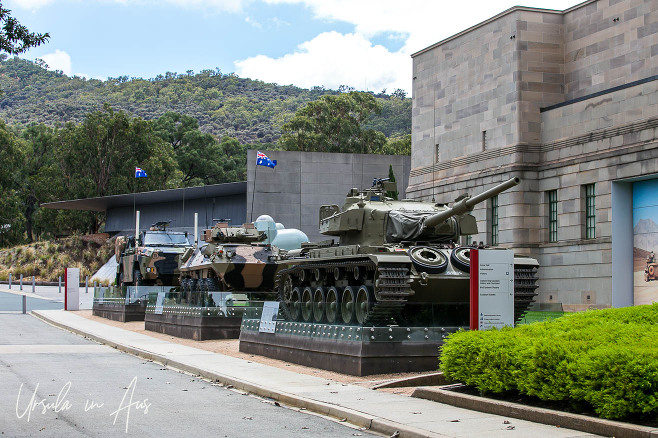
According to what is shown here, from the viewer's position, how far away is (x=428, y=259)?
57.3 ft

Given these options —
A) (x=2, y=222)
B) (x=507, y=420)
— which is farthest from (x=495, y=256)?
(x=2, y=222)

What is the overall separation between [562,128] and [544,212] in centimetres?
307

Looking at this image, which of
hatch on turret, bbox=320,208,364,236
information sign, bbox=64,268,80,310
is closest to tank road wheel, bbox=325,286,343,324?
hatch on turret, bbox=320,208,364,236

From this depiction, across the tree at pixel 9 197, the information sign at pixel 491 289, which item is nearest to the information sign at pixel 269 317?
the information sign at pixel 491 289

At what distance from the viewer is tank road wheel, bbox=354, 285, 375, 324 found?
17500 mm

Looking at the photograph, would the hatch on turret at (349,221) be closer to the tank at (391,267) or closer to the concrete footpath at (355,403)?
the tank at (391,267)

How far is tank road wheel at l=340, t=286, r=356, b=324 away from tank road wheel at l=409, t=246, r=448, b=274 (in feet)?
5.51

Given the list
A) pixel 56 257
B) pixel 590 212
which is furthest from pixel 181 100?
pixel 590 212

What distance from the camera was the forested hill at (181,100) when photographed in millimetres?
137250

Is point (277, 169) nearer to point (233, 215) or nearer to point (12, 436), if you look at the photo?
point (233, 215)

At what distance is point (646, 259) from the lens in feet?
87.1

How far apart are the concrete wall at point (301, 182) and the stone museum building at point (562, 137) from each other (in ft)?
51.8

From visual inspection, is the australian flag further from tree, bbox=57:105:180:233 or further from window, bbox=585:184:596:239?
tree, bbox=57:105:180:233

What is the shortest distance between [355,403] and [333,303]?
7178 mm
